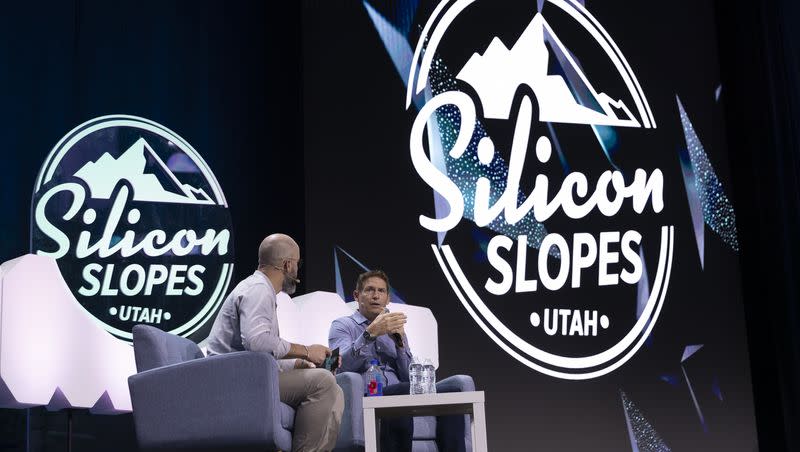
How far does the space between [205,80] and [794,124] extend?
3609 millimetres

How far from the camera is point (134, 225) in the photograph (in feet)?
17.0

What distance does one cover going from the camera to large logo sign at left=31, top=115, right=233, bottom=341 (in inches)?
196

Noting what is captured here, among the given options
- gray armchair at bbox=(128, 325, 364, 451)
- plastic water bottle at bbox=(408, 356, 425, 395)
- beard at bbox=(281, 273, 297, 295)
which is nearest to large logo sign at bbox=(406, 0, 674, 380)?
plastic water bottle at bbox=(408, 356, 425, 395)

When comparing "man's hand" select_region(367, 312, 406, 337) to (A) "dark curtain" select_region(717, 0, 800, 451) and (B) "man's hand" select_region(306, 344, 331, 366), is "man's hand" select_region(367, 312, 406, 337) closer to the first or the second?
(B) "man's hand" select_region(306, 344, 331, 366)

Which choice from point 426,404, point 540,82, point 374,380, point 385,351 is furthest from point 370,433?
point 540,82

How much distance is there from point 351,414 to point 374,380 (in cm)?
18

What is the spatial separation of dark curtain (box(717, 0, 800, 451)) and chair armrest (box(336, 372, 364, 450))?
9.76 feet

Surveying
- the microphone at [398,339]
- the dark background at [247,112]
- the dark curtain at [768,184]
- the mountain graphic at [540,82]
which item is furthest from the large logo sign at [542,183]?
the microphone at [398,339]

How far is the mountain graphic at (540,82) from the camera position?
18.7 ft

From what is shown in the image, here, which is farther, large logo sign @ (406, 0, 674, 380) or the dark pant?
large logo sign @ (406, 0, 674, 380)

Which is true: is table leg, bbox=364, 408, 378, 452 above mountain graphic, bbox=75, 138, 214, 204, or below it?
below

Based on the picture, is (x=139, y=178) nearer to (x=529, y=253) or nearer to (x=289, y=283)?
(x=289, y=283)

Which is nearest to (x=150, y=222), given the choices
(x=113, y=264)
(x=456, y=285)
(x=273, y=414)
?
(x=113, y=264)

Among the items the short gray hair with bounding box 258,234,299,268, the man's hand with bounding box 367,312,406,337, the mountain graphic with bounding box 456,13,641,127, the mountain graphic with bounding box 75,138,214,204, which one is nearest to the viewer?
the short gray hair with bounding box 258,234,299,268
